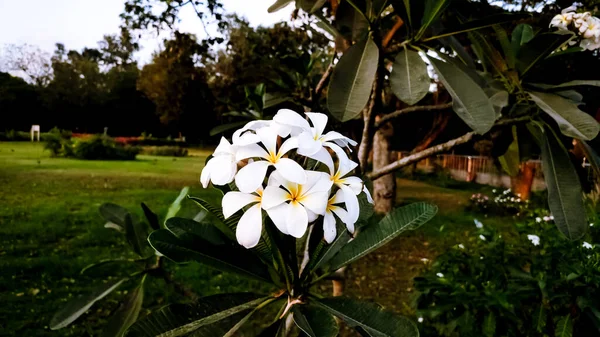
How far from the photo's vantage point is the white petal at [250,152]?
17.3 inches

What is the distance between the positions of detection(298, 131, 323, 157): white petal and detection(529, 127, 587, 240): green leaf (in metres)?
0.56

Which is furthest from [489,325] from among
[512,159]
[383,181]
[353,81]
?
[383,181]

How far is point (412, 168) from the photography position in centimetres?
971

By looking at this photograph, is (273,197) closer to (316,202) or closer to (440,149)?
(316,202)

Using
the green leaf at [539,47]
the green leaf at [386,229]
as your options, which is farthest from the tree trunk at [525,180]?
the green leaf at [386,229]

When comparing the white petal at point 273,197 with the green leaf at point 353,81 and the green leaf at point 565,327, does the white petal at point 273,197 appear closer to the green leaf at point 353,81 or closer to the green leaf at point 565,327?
the green leaf at point 353,81

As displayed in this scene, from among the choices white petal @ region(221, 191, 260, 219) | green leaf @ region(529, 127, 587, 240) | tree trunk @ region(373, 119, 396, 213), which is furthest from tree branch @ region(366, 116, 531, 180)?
tree trunk @ region(373, 119, 396, 213)

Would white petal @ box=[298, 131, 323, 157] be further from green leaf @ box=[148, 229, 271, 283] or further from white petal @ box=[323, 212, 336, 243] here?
green leaf @ box=[148, 229, 271, 283]

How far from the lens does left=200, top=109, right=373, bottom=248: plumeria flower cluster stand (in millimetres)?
419

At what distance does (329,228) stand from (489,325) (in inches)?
37.5

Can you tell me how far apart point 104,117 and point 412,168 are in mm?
6254

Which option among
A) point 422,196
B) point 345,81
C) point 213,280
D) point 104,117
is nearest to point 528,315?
point 345,81

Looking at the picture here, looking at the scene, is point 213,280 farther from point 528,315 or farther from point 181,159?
point 181,159

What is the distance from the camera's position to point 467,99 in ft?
2.48
